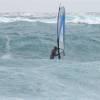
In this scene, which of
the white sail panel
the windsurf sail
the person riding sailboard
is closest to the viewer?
the person riding sailboard

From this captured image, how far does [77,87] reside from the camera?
9.27m

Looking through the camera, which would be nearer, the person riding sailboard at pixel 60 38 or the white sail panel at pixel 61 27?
the person riding sailboard at pixel 60 38

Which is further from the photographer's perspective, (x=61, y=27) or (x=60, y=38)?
(x=61, y=27)

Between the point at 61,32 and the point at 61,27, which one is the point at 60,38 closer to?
the point at 61,32

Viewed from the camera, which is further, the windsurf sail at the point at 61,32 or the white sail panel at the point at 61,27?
the white sail panel at the point at 61,27

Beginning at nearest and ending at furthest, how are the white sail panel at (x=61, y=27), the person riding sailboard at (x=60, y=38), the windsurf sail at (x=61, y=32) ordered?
1. the person riding sailboard at (x=60, y=38)
2. the windsurf sail at (x=61, y=32)
3. the white sail panel at (x=61, y=27)

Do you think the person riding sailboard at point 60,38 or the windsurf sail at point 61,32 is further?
the windsurf sail at point 61,32

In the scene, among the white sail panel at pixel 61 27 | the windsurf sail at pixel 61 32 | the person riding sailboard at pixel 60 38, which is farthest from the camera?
the white sail panel at pixel 61 27

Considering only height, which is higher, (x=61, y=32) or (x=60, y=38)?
(x=61, y=32)

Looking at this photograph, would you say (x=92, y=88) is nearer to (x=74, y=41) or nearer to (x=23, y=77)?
(x=23, y=77)

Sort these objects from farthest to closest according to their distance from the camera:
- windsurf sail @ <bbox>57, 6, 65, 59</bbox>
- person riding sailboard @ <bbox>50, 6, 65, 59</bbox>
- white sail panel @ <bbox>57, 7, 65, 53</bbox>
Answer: white sail panel @ <bbox>57, 7, 65, 53</bbox>, windsurf sail @ <bbox>57, 6, 65, 59</bbox>, person riding sailboard @ <bbox>50, 6, 65, 59</bbox>

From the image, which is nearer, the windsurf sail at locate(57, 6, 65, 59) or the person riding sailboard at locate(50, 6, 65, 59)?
the person riding sailboard at locate(50, 6, 65, 59)

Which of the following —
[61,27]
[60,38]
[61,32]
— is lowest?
[60,38]

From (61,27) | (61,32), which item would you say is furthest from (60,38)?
(61,27)
